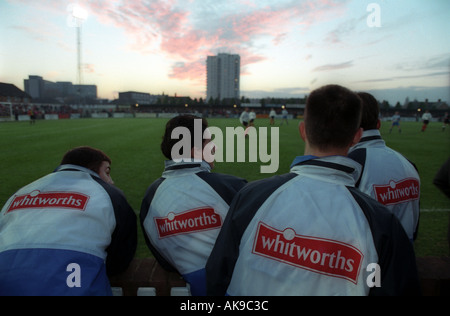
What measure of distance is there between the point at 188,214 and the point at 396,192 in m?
1.83

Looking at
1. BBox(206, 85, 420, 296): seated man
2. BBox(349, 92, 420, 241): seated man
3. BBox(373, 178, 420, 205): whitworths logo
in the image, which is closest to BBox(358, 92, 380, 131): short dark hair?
BBox(349, 92, 420, 241): seated man

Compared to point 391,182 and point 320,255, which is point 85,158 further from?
point 391,182

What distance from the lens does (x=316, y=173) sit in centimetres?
137

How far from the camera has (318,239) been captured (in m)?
1.28

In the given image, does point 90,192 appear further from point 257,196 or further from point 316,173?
point 316,173

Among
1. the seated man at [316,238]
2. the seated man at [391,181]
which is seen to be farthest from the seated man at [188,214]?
the seated man at [391,181]

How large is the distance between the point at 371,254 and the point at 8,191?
8037 mm

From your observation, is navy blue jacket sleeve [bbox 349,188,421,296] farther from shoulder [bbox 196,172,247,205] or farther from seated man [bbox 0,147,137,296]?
seated man [bbox 0,147,137,296]

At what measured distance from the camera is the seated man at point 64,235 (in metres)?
1.55

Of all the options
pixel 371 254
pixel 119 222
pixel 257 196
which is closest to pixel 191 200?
pixel 119 222

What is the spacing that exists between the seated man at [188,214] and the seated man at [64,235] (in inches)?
9.5

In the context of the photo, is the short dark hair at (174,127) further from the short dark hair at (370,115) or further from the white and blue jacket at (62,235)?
the short dark hair at (370,115)

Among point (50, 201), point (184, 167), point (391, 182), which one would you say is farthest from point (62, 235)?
point (391, 182)

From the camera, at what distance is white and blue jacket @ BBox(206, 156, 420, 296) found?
4.11ft
